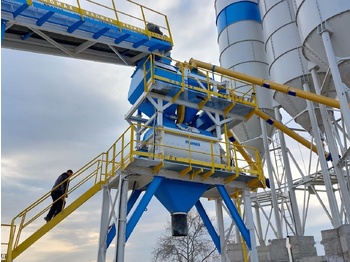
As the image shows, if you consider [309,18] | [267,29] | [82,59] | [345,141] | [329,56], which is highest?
[267,29]

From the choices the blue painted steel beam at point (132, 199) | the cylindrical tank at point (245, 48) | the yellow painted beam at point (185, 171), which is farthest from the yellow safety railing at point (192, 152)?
the cylindrical tank at point (245, 48)

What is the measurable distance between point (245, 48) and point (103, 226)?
52.0 ft

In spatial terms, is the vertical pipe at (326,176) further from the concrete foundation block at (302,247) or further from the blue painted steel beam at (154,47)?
the blue painted steel beam at (154,47)

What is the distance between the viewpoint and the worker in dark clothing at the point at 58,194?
10531 millimetres

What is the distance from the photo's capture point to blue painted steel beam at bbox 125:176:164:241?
983 centimetres

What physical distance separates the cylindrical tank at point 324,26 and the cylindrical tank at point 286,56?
10.4 ft

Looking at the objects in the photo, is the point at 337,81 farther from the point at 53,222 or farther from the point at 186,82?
the point at 53,222

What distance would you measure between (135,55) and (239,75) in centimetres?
505

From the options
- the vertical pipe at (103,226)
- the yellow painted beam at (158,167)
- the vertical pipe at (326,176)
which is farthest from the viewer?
the vertical pipe at (326,176)

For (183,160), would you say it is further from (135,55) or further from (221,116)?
(135,55)

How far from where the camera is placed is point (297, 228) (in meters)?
16.6

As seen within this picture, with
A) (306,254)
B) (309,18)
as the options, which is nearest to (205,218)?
(306,254)

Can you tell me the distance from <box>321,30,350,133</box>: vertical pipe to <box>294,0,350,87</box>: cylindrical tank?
372 mm

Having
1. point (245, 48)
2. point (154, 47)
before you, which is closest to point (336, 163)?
point (154, 47)
